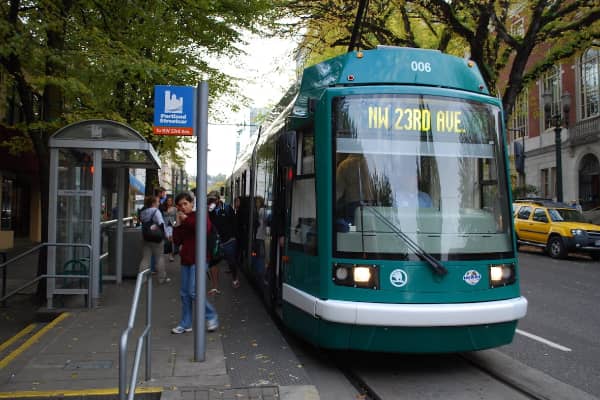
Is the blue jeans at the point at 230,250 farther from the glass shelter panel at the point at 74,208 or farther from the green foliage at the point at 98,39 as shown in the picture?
the green foliage at the point at 98,39

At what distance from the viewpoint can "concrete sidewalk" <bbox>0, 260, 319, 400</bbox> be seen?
4.89 meters

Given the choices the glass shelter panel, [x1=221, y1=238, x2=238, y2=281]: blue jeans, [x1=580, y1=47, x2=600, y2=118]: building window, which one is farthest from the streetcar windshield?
[x1=580, y1=47, x2=600, y2=118]: building window

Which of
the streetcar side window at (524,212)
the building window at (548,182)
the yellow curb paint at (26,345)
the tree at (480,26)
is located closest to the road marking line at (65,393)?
the yellow curb paint at (26,345)

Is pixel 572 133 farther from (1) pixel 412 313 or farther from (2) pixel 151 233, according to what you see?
(1) pixel 412 313

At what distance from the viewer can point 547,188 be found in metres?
35.2

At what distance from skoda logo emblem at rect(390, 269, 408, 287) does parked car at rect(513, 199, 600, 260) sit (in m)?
14.3

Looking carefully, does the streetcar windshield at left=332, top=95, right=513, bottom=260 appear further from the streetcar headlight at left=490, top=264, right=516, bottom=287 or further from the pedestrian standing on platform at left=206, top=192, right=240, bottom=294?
the pedestrian standing on platform at left=206, top=192, right=240, bottom=294

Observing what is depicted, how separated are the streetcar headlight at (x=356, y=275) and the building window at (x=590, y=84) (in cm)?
2921

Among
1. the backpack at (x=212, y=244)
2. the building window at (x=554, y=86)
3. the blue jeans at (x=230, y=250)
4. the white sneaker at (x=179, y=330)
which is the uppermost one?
the building window at (x=554, y=86)

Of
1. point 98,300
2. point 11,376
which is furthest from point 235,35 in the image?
point 11,376

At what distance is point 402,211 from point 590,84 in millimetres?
29925

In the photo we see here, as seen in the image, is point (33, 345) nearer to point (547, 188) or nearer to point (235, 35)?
point (235, 35)

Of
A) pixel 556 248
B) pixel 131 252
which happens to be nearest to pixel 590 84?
pixel 556 248

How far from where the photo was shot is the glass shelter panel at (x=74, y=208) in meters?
9.05
